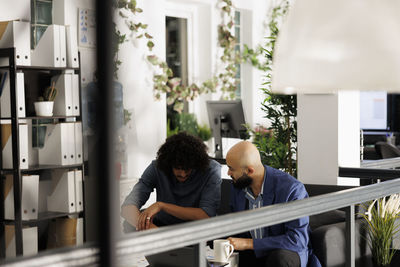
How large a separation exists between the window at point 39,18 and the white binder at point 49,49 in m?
0.35

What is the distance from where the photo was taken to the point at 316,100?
12.1ft

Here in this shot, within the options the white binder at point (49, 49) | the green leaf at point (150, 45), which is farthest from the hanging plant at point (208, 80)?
the white binder at point (49, 49)

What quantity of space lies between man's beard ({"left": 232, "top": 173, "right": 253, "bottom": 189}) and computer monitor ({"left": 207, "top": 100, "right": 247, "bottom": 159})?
8.85ft

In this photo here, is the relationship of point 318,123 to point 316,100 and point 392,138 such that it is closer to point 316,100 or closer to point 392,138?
point 316,100

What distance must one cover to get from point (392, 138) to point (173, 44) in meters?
2.96

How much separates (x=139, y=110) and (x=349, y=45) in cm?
529

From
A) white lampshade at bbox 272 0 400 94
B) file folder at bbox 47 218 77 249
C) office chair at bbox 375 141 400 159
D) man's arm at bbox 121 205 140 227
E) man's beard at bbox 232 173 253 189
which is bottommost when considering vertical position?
file folder at bbox 47 218 77 249

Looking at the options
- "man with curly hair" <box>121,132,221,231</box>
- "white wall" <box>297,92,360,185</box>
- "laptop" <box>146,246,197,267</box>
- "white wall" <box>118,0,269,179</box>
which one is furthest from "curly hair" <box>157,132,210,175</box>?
"white wall" <box>118,0,269,179</box>

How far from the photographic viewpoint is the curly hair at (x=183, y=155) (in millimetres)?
3025

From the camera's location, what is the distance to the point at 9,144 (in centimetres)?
426

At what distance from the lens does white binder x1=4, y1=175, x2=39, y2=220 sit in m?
4.29

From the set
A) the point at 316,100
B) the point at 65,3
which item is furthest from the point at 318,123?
the point at 65,3

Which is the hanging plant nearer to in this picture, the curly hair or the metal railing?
the curly hair

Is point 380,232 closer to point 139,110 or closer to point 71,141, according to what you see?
point 71,141
